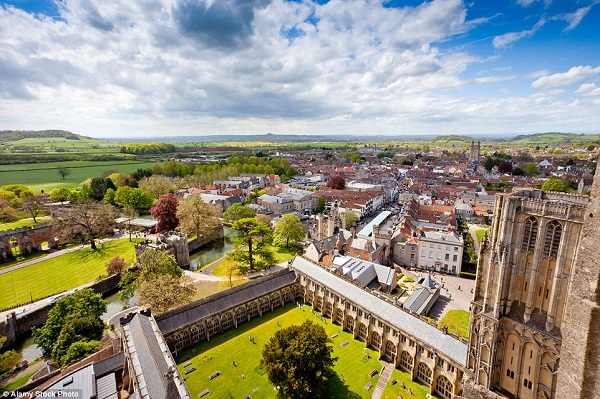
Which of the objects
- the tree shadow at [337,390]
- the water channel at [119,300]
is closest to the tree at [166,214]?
the water channel at [119,300]

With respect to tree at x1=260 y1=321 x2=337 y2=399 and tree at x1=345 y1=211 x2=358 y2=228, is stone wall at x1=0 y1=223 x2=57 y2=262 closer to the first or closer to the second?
tree at x1=260 y1=321 x2=337 y2=399

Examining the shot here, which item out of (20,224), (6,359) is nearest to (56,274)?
(6,359)

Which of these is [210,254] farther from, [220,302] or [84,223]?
[220,302]

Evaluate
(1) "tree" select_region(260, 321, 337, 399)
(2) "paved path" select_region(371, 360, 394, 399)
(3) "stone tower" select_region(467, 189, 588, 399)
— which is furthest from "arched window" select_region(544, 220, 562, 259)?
(2) "paved path" select_region(371, 360, 394, 399)

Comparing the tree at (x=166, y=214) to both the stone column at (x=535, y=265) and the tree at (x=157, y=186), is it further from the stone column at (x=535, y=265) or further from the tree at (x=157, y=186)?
the stone column at (x=535, y=265)

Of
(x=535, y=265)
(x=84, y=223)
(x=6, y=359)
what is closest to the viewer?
(x=535, y=265)

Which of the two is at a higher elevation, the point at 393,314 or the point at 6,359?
the point at 393,314
